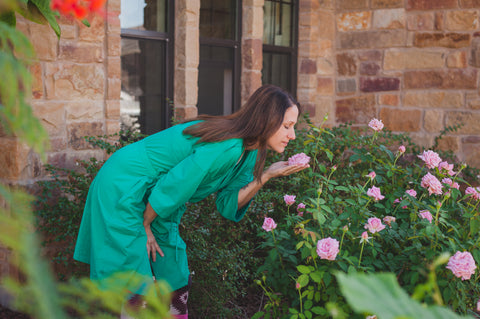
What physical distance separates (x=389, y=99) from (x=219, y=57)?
1886 millimetres

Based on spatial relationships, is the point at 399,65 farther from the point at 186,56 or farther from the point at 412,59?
the point at 186,56

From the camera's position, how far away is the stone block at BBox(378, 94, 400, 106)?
5293 millimetres

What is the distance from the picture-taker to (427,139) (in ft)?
17.0

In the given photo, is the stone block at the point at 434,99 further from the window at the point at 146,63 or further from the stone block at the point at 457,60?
the window at the point at 146,63

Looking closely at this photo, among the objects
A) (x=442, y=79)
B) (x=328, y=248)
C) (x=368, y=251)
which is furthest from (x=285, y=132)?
(x=442, y=79)

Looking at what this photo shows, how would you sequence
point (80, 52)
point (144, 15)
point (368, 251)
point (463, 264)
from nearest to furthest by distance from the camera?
point (463, 264), point (368, 251), point (80, 52), point (144, 15)

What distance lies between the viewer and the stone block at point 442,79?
5016 mm

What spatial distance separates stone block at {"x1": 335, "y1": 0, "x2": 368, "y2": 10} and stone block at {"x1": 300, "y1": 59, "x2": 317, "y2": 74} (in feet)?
2.15

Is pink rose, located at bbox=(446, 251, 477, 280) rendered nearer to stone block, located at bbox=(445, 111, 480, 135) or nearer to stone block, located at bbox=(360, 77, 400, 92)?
stone block, located at bbox=(445, 111, 480, 135)

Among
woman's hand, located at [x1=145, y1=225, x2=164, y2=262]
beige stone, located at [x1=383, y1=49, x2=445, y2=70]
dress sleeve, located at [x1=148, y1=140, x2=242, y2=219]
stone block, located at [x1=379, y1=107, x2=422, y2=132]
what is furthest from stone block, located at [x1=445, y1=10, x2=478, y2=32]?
woman's hand, located at [x1=145, y1=225, x2=164, y2=262]

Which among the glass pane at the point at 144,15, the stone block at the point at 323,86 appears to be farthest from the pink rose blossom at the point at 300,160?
the stone block at the point at 323,86

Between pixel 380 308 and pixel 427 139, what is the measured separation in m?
5.16

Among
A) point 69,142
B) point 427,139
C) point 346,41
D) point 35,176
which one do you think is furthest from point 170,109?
point 427,139

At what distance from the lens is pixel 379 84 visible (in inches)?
211
